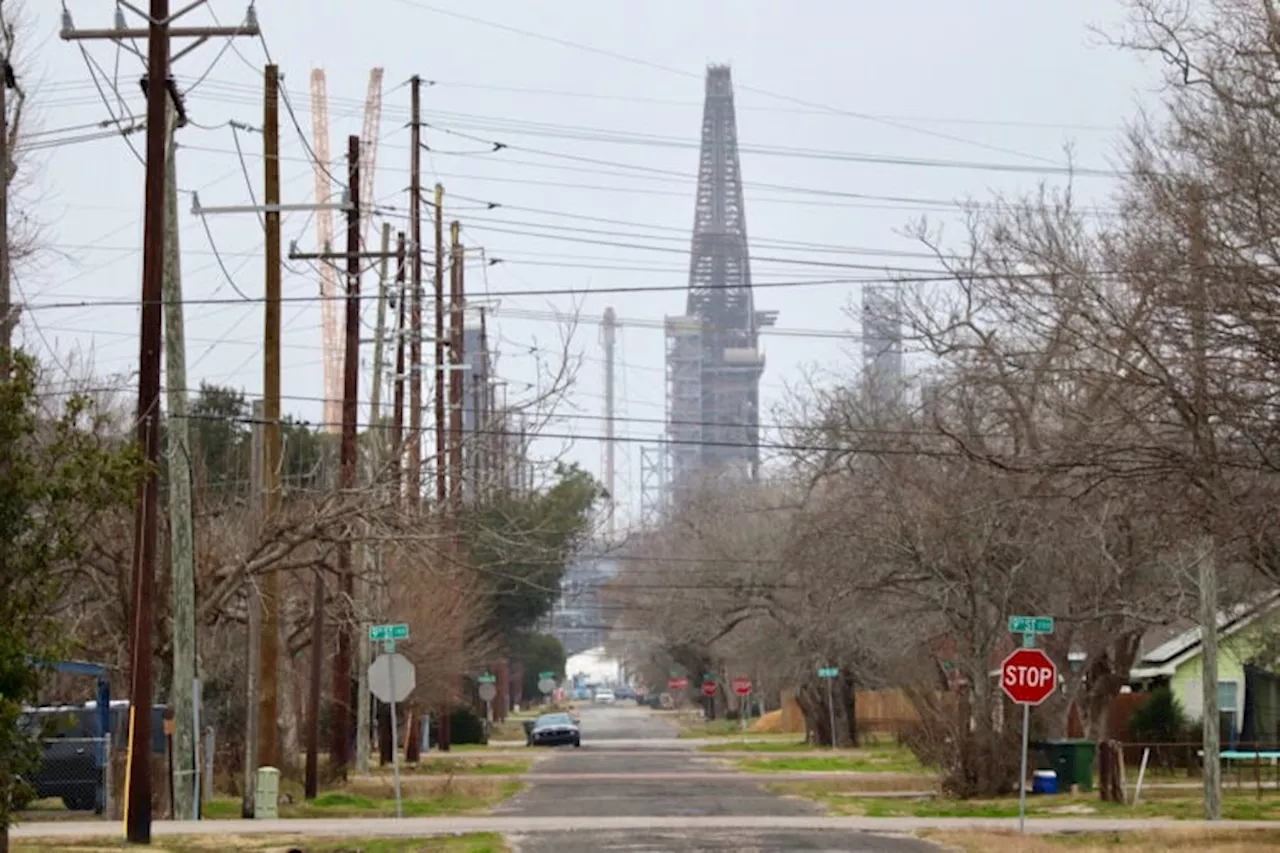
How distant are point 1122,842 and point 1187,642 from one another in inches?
1113

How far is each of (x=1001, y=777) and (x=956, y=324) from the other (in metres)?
9.51

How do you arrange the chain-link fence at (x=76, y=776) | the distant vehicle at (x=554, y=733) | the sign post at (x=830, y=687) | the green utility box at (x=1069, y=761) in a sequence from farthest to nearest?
1. the distant vehicle at (x=554, y=733)
2. the sign post at (x=830, y=687)
3. the green utility box at (x=1069, y=761)
4. the chain-link fence at (x=76, y=776)

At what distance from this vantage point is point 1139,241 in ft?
73.7

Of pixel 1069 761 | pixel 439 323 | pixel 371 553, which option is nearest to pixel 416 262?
pixel 439 323

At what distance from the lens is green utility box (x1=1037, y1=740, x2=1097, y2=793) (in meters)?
39.9

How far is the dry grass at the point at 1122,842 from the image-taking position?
85.6 feet

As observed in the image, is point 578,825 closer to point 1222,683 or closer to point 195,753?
point 195,753

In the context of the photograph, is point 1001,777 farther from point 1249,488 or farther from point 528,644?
point 528,644

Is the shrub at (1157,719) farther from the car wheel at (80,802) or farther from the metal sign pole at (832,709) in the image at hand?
the car wheel at (80,802)

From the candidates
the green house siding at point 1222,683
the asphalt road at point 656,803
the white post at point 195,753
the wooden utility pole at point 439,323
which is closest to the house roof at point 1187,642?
the green house siding at point 1222,683

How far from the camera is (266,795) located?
107 feet

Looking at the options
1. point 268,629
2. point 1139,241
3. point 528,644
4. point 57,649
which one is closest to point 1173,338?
point 1139,241

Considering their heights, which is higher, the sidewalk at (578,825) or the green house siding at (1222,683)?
the green house siding at (1222,683)

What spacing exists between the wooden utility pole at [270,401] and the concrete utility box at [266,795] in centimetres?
131
